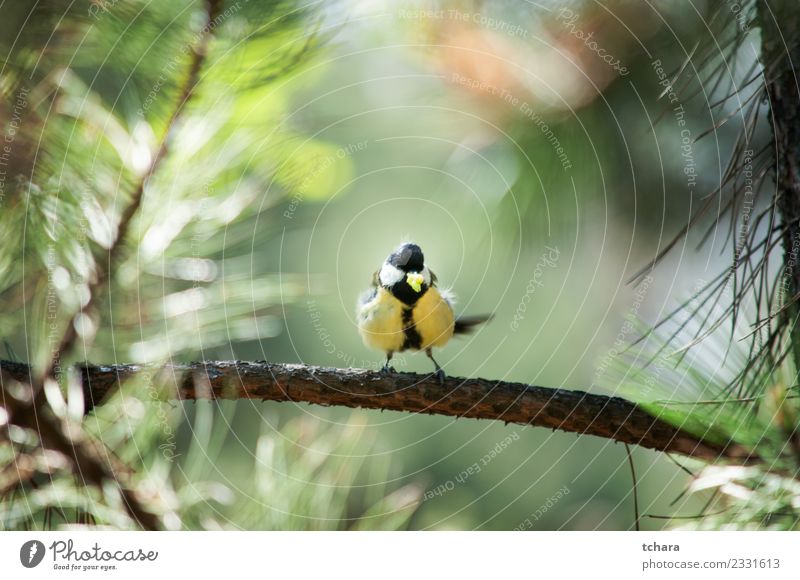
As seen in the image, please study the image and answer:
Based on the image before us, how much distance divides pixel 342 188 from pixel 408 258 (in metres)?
0.10

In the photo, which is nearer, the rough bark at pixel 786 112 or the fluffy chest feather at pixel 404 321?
the rough bark at pixel 786 112

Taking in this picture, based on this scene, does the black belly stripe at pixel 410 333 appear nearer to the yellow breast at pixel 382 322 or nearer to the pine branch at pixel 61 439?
the yellow breast at pixel 382 322

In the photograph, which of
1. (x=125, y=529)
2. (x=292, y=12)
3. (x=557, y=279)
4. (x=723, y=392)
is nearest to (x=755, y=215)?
(x=723, y=392)

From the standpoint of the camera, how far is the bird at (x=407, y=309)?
2.45 ft

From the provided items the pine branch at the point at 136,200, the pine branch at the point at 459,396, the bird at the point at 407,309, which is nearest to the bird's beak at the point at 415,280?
the bird at the point at 407,309

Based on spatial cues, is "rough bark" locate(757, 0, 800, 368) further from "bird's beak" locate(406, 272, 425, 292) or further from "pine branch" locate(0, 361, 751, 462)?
"bird's beak" locate(406, 272, 425, 292)

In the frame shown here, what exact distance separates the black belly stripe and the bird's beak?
3cm

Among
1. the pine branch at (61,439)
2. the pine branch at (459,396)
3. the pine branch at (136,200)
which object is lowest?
the pine branch at (61,439)

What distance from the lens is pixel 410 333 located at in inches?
31.2

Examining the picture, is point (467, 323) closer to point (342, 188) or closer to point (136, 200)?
point (342, 188)

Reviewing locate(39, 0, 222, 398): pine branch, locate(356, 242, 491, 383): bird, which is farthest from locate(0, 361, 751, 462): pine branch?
locate(356, 242, 491, 383): bird

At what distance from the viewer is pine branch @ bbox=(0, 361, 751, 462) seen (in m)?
0.54

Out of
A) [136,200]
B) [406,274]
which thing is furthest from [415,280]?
[136,200]

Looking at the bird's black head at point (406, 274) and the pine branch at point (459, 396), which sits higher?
the bird's black head at point (406, 274)
